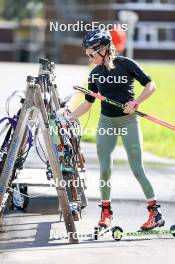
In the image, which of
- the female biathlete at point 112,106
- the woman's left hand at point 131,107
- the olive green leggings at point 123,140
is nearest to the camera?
the woman's left hand at point 131,107

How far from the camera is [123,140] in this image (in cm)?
835

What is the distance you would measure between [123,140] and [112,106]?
35 centimetres

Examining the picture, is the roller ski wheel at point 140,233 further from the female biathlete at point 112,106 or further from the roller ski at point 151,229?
the female biathlete at point 112,106

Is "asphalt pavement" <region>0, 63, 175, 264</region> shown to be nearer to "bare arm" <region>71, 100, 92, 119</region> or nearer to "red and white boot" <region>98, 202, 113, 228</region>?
"red and white boot" <region>98, 202, 113, 228</region>

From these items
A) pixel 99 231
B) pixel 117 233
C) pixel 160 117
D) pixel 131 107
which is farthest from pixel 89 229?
pixel 160 117

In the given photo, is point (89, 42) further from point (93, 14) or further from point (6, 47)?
point (6, 47)

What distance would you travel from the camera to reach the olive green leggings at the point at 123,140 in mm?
8305

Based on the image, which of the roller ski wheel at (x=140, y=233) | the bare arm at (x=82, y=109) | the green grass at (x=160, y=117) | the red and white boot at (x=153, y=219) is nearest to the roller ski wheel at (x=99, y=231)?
the roller ski wheel at (x=140, y=233)

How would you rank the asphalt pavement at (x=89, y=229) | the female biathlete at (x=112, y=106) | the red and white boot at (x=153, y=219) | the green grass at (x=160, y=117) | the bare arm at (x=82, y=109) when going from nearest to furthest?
the asphalt pavement at (x=89, y=229)
the female biathlete at (x=112, y=106)
the red and white boot at (x=153, y=219)
the bare arm at (x=82, y=109)
the green grass at (x=160, y=117)

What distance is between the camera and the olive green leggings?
8.30 meters

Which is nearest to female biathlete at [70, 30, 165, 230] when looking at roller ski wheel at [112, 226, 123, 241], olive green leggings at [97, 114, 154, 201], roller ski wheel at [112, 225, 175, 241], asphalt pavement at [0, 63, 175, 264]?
olive green leggings at [97, 114, 154, 201]

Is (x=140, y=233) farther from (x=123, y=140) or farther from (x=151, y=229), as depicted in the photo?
(x=123, y=140)

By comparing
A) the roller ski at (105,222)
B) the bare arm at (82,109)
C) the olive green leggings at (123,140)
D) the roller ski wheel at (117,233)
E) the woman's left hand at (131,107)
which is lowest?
the roller ski wheel at (117,233)

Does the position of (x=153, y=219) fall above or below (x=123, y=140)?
below
